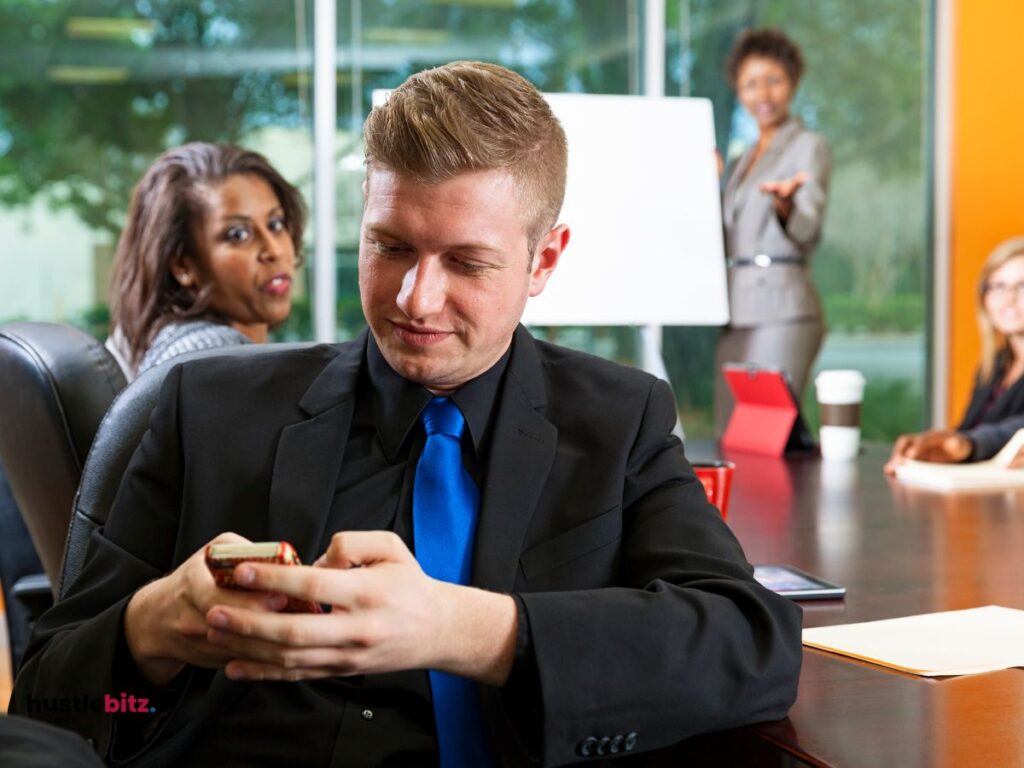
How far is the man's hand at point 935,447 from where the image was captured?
2.37 metres

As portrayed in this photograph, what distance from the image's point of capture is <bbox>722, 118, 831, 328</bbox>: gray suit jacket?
419 cm

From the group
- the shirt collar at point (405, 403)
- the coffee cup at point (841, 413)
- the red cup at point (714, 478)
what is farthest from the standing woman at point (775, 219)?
the shirt collar at point (405, 403)

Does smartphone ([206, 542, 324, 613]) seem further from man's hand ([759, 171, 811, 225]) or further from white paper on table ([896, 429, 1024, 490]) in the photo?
man's hand ([759, 171, 811, 225])

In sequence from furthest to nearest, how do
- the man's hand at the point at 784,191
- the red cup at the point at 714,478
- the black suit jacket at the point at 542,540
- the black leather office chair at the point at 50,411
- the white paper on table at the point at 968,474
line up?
the man's hand at the point at 784,191
the white paper on table at the point at 968,474
the black leather office chair at the point at 50,411
the red cup at the point at 714,478
the black suit jacket at the point at 542,540

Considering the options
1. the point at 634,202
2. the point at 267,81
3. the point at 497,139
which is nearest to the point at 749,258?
the point at 267,81

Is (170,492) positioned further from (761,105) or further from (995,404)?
(761,105)

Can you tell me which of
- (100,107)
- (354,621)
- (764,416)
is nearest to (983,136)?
(764,416)

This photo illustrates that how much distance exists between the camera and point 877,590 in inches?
54.2

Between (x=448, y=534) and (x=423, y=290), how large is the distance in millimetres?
223

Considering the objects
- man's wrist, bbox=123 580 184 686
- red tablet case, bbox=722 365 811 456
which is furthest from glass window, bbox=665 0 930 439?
man's wrist, bbox=123 580 184 686

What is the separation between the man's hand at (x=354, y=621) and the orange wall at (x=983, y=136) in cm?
495

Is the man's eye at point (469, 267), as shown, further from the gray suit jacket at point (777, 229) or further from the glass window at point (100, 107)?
the glass window at point (100, 107)

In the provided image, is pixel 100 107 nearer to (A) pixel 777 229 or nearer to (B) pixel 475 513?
(A) pixel 777 229

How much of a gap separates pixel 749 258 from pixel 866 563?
2.92m
